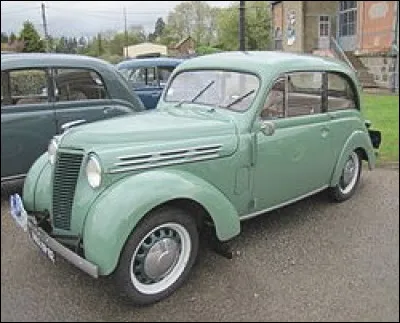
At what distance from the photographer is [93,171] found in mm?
3074

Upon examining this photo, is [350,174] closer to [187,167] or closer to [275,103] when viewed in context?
[275,103]

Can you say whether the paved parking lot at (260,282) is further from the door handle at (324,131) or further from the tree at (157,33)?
the tree at (157,33)

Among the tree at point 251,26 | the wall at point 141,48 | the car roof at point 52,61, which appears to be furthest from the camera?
the tree at point 251,26

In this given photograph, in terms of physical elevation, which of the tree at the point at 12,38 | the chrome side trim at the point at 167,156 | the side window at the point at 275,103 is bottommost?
the chrome side trim at the point at 167,156

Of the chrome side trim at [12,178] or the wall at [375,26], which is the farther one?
the wall at [375,26]

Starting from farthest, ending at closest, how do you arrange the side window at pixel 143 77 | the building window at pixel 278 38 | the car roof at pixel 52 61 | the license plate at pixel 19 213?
the building window at pixel 278 38 → the side window at pixel 143 77 → the car roof at pixel 52 61 → the license plate at pixel 19 213

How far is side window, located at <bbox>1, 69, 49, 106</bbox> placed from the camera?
5098 mm

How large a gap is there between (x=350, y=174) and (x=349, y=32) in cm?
2066

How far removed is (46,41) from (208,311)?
6.41 ft

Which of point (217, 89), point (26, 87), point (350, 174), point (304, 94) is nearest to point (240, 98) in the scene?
point (217, 89)

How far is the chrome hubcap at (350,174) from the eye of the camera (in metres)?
5.18

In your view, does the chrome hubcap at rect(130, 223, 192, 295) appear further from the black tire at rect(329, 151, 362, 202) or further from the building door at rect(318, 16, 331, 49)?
the building door at rect(318, 16, 331, 49)

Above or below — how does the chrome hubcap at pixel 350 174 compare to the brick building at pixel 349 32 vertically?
below

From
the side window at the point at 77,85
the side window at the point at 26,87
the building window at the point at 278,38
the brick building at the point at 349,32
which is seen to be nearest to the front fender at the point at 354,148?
the side window at the point at 77,85
